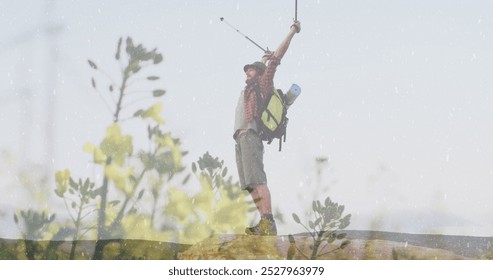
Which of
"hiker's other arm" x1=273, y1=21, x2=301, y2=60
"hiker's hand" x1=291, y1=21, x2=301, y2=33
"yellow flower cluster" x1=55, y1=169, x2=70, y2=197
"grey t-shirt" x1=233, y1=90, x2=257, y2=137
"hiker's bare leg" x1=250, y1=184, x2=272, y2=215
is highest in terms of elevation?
"hiker's hand" x1=291, y1=21, x2=301, y2=33

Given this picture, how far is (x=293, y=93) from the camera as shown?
5.59 m

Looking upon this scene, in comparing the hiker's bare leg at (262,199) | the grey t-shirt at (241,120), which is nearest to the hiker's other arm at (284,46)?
the grey t-shirt at (241,120)

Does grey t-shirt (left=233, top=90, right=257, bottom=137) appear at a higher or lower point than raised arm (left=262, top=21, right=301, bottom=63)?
lower

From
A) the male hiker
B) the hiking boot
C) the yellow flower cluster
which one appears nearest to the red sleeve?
the male hiker

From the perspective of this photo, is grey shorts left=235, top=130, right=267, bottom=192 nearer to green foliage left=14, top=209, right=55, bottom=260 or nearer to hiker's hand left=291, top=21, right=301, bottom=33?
hiker's hand left=291, top=21, right=301, bottom=33

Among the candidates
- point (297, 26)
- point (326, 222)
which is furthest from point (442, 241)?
point (297, 26)

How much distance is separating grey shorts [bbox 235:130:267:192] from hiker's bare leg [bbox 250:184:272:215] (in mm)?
36

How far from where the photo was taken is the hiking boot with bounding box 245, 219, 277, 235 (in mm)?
5480

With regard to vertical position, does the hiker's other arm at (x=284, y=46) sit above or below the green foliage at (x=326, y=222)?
above

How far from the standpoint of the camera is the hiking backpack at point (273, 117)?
557 cm

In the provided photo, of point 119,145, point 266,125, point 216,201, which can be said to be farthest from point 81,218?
point 266,125

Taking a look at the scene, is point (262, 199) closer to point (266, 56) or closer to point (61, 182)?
point (266, 56)

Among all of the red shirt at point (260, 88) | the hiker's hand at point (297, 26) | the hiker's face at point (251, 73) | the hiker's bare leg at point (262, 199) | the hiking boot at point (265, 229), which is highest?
the hiker's hand at point (297, 26)

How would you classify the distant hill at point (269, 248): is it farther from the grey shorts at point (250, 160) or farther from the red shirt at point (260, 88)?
the red shirt at point (260, 88)
